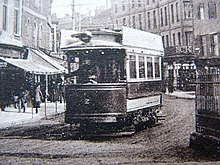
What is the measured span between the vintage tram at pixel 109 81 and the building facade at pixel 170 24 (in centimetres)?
1004

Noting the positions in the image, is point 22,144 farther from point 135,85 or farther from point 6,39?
point 6,39

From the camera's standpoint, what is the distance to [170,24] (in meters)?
23.9

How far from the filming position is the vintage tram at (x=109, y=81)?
7.14 metres

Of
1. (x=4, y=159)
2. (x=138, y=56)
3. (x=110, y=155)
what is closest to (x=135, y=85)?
(x=138, y=56)

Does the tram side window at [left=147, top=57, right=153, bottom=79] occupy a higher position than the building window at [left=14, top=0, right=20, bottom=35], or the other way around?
the building window at [left=14, top=0, right=20, bottom=35]

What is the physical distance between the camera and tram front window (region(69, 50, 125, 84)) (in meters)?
7.69

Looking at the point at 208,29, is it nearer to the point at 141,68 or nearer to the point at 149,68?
the point at 149,68

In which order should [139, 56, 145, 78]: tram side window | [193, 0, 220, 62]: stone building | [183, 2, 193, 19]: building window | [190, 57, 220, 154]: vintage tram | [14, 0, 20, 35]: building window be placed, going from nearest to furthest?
[190, 57, 220, 154]: vintage tram, [139, 56, 145, 78]: tram side window, [193, 0, 220, 62]: stone building, [14, 0, 20, 35]: building window, [183, 2, 193, 19]: building window

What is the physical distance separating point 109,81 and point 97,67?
0.54m

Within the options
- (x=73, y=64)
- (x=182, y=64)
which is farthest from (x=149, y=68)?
(x=182, y=64)

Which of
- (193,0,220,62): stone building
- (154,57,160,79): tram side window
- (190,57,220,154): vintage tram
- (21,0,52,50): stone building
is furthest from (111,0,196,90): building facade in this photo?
(190,57,220,154): vintage tram

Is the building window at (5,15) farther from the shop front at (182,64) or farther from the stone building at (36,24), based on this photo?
the shop front at (182,64)

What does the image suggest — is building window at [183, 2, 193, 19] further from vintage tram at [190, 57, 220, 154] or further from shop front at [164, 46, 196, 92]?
vintage tram at [190, 57, 220, 154]

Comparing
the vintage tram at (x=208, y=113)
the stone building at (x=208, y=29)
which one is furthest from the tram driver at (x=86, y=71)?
the stone building at (x=208, y=29)
